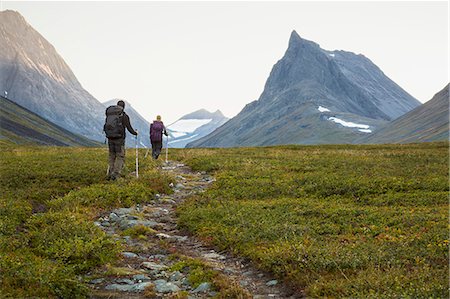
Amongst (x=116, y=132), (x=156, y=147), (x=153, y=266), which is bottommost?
(x=153, y=266)

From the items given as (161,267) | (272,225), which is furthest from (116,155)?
(161,267)

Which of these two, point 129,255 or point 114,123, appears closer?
point 129,255

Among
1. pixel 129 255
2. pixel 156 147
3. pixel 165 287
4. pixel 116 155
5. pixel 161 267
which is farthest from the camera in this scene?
pixel 156 147

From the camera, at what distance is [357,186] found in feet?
67.6

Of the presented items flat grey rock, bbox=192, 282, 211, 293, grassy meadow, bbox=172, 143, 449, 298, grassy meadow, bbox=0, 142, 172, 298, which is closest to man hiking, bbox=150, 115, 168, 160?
grassy meadow, bbox=0, 142, 172, 298

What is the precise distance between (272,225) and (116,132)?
11.3 m

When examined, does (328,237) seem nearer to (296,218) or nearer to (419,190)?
(296,218)

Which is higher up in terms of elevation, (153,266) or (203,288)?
(153,266)

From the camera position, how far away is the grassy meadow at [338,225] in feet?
30.4

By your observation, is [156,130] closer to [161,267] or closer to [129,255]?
[129,255]

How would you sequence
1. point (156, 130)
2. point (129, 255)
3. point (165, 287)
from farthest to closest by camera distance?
point (156, 130), point (129, 255), point (165, 287)

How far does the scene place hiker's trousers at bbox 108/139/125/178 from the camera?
73.8ft

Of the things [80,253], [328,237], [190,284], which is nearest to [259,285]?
[190,284]

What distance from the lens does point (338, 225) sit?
14.3 m
